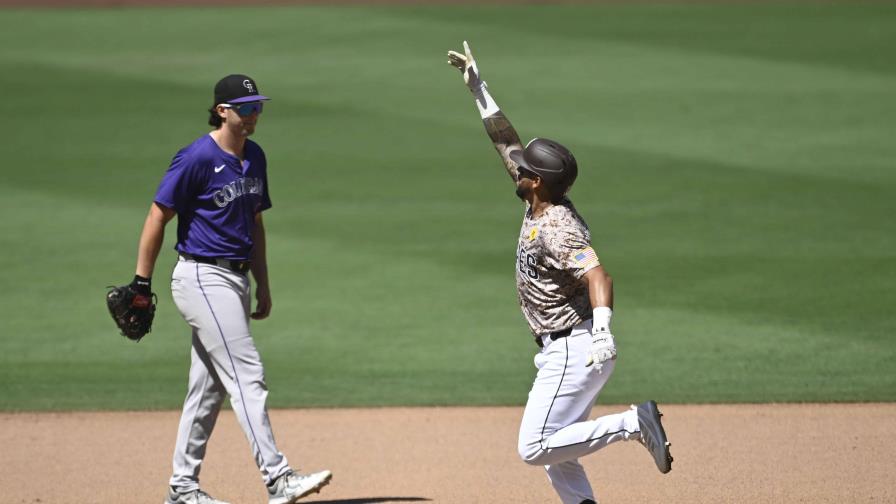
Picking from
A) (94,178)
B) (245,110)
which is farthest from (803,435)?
(94,178)

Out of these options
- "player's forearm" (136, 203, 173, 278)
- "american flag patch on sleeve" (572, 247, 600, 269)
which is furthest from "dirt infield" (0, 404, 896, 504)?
"american flag patch on sleeve" (572, 247, 600, 269)

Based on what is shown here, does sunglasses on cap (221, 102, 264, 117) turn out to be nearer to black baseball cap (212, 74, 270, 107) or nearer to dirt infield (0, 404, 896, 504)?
black baseball cap (212, 74, 270, 107)

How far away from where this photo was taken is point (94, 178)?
1492 centimetres

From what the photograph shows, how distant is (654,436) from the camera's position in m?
5.55

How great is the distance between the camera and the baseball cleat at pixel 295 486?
234 inches

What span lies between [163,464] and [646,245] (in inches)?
254

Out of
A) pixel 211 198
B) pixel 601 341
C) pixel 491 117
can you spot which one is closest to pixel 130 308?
pixel 211 198

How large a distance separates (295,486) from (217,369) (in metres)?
0.71

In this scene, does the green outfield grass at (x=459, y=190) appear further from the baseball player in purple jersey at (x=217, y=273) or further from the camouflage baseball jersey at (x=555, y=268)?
the camouflage baseball jersey at (x=555, y=268)

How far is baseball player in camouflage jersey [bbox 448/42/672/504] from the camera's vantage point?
5.57 m

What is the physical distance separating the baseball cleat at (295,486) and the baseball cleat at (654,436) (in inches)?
59.2

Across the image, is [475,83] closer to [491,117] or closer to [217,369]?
[491,117]

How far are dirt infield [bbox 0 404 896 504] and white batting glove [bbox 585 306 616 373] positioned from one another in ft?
4.91

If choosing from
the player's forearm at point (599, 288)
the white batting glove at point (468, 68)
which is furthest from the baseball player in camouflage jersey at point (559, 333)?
the white batting glove at point (468, 68)
